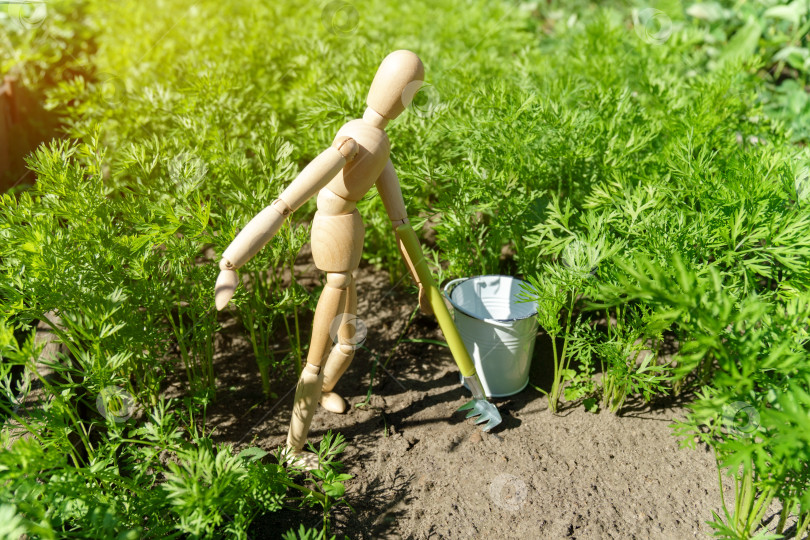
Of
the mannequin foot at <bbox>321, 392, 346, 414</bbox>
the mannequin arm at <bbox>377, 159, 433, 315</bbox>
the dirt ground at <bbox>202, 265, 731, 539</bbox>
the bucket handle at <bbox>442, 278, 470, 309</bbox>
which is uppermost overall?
the mannequin arm at <bbox>377, 159, 433, 315</bbox>

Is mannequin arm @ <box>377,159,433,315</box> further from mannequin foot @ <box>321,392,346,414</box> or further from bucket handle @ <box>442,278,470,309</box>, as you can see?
mannequin foot @ <box>321,392,346,414</box>

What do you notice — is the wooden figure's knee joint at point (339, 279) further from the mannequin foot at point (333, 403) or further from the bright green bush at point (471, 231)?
the mannequin foot at point (333, 403)

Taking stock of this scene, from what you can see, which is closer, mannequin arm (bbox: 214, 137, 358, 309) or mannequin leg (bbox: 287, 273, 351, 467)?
mannequin arm (bbox: 214, 137, 358, 309)

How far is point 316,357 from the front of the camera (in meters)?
1.85

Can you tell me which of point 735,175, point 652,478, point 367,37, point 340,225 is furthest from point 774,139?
point 367,37

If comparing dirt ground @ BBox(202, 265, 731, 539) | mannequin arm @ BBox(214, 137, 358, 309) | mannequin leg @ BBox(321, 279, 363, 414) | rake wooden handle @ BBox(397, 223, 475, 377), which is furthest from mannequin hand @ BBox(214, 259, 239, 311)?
dirt ground @ BBox(202, 265, 731, 539)

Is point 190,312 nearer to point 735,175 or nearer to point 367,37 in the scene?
point 735,175

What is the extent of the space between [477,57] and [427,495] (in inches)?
96.7

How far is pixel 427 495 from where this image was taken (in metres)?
1.98

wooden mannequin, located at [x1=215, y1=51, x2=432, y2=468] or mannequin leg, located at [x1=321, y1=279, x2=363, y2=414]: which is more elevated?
wooden mannequin, located at [x1=215, y1=51, x2=432, y2=468]

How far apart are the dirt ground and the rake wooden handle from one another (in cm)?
37

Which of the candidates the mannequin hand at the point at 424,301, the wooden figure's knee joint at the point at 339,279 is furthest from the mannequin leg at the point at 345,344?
the mannequin hand at the point at 424,301

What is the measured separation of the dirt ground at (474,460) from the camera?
1.89 metres

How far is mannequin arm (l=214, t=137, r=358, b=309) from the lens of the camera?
1.49 metres
